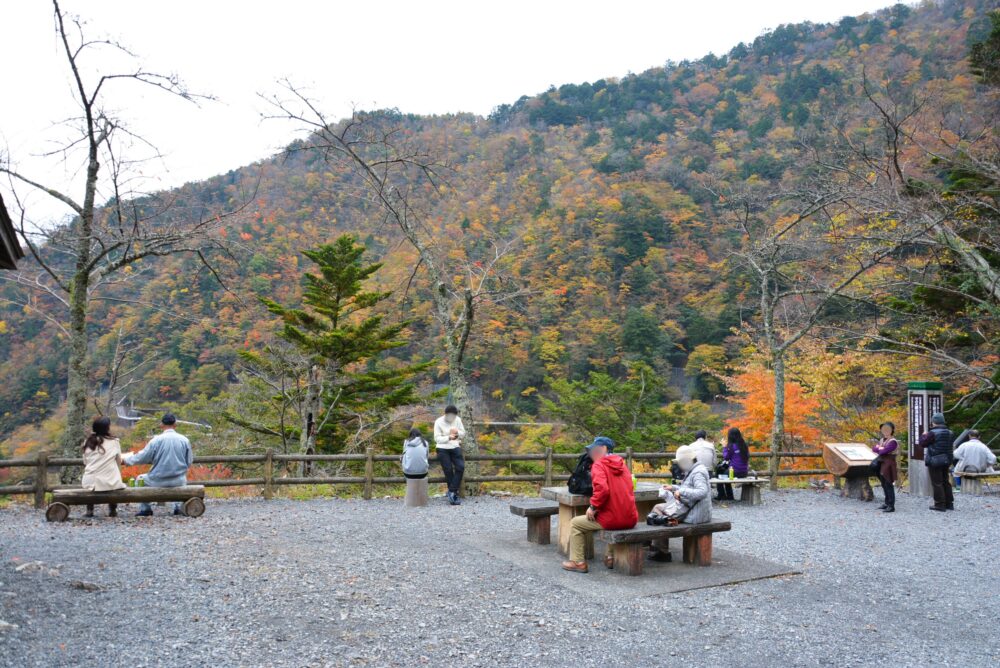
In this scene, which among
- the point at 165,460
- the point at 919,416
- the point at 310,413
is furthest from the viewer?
the point at 310,413

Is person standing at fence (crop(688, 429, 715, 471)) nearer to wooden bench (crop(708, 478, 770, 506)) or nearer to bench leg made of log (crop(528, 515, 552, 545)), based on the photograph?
wooden bench (crop(708, 478, 770, 506))

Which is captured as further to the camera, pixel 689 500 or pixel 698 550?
pixel 698 550

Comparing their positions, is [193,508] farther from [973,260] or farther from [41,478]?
[973,260]

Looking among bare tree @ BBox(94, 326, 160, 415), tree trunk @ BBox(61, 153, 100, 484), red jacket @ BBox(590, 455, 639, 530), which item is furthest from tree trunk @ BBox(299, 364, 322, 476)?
red jacket @ BBox(590, 455, 639, 530)

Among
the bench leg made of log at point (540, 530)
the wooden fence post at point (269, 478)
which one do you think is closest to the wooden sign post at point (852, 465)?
the bench leg made of log at point (540, 530)

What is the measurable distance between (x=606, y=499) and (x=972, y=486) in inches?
426

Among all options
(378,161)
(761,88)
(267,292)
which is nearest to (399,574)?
(378,161)

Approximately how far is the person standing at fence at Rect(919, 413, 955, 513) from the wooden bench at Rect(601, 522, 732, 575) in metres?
5.93

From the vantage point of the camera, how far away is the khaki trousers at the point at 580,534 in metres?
5.83

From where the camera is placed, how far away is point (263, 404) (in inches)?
719

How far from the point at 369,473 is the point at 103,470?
3.78 metres

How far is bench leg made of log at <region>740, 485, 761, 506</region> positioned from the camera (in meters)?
11.1

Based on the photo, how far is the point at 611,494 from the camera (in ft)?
18.6

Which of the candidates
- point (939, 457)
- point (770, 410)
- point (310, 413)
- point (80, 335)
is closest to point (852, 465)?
point (939, 457)
